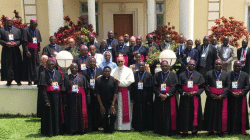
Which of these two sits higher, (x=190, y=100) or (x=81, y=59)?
(x=81, y=59)

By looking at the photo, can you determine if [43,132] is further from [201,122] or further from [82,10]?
[82,10]

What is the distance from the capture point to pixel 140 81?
694cm

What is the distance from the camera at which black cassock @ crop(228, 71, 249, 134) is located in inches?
259

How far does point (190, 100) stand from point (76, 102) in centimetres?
280

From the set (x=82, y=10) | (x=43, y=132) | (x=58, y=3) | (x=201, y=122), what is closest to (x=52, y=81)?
(x=43, y=132)

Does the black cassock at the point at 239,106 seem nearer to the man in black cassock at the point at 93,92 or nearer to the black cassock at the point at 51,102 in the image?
the man in black cassock at the point at 93,92

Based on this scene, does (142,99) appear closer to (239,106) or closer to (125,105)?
(125,105)

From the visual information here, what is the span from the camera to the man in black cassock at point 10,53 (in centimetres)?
821

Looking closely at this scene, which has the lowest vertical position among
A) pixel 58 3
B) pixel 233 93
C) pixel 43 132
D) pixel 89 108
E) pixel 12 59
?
pixel 43 132

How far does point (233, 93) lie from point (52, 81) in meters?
4.37

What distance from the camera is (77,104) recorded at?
6766 millimetres

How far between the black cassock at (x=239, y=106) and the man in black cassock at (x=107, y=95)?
2873mm

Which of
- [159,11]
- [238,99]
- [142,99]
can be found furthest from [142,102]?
[159,11]

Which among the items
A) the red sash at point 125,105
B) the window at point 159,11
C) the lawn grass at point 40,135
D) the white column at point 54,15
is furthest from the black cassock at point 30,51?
the window at point 159,11
